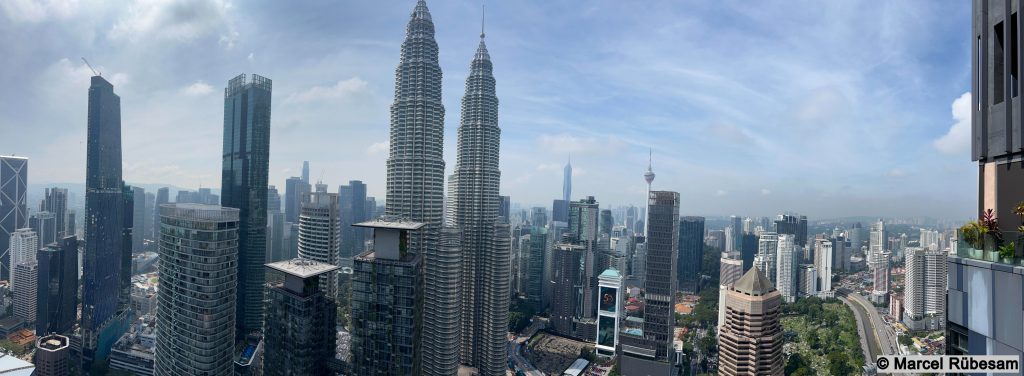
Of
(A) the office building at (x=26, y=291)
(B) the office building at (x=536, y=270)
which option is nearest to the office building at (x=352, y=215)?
(B) the office building at (x=536, y=270)

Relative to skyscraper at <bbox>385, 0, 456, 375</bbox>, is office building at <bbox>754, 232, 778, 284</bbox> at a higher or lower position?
lower

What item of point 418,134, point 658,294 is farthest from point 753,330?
point 418,134

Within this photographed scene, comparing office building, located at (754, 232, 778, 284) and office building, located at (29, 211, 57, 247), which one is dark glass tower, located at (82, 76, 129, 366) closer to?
office building, located at (29, 211, 57, 247)

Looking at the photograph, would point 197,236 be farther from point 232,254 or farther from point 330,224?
point 330,224

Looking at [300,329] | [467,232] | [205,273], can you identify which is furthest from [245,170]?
[300,329]

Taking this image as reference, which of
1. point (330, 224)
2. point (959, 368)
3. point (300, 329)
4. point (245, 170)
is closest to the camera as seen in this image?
point (959, 368)

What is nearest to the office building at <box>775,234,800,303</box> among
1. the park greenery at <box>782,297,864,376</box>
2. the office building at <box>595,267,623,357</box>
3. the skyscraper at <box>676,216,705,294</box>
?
the park greenery at <box>782,297,864,376</box>
